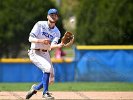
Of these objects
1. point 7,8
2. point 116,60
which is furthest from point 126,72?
point 7,8

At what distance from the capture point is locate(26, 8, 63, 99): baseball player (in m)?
11.1

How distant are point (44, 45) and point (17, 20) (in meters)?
20.4

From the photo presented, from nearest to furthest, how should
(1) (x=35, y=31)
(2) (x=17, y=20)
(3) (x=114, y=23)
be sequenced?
(1) (x=35, y=31) → (3) (x=114, y=23) → (2) (x=17, y=20)

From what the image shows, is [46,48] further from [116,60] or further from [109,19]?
[109,19]

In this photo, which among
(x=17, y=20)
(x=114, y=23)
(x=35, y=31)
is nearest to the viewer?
(x=35, y=31)

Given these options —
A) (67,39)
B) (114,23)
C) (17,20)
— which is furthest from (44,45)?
(17,20)

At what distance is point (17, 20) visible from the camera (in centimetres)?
3147

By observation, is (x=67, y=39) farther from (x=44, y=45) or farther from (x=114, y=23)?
(x=114, y=23)

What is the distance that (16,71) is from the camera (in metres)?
21.7

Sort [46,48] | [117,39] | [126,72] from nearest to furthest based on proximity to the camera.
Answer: [46,48] < [126,72] < [117,39]

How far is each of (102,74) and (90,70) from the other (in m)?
0.51

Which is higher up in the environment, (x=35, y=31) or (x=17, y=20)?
(x=35, y=31)

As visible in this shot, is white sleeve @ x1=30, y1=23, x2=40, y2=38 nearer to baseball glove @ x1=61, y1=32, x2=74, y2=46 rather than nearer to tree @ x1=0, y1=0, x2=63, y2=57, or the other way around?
baseball glove @ x1=61, y1=32, x2=74, y2=46

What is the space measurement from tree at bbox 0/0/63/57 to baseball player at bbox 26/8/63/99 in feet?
64.6
